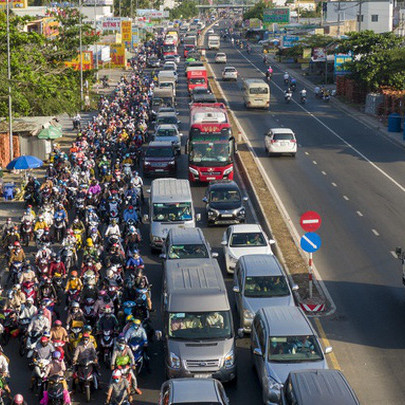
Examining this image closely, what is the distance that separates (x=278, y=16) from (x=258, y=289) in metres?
142

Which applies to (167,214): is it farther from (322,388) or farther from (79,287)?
(322,388)

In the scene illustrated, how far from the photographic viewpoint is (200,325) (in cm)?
1877

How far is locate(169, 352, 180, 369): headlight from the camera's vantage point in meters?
18.2

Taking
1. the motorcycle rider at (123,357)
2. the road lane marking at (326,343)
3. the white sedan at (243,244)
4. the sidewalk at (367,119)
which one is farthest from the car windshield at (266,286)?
the sidewalk at (367,119)

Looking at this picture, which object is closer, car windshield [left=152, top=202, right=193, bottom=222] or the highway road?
the highway road

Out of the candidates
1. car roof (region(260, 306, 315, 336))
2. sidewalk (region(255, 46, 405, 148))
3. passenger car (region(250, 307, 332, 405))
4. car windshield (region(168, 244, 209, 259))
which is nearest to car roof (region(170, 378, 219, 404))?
passenger car (region(250, 307, 332, 405))

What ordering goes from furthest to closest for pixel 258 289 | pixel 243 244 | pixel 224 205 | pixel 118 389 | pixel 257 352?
pixel 224 205, pixel 243 244, pixel 258 289, pixel 257 352, pixel 118 389

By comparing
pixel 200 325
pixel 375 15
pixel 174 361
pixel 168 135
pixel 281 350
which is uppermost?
pixel 375 15

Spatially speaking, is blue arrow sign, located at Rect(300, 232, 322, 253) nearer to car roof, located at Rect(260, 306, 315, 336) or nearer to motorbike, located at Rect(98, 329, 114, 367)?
car roof, located at Rect(260, 306, 315, 336)

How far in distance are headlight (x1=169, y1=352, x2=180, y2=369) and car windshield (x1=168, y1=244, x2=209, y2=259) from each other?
674cm

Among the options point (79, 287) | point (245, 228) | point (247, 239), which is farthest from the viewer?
point (245, 228)

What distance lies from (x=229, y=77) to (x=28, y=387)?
7152 cm

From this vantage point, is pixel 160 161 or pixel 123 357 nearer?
pixel 123 357

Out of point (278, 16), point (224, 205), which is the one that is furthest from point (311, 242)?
point (278, 16)
